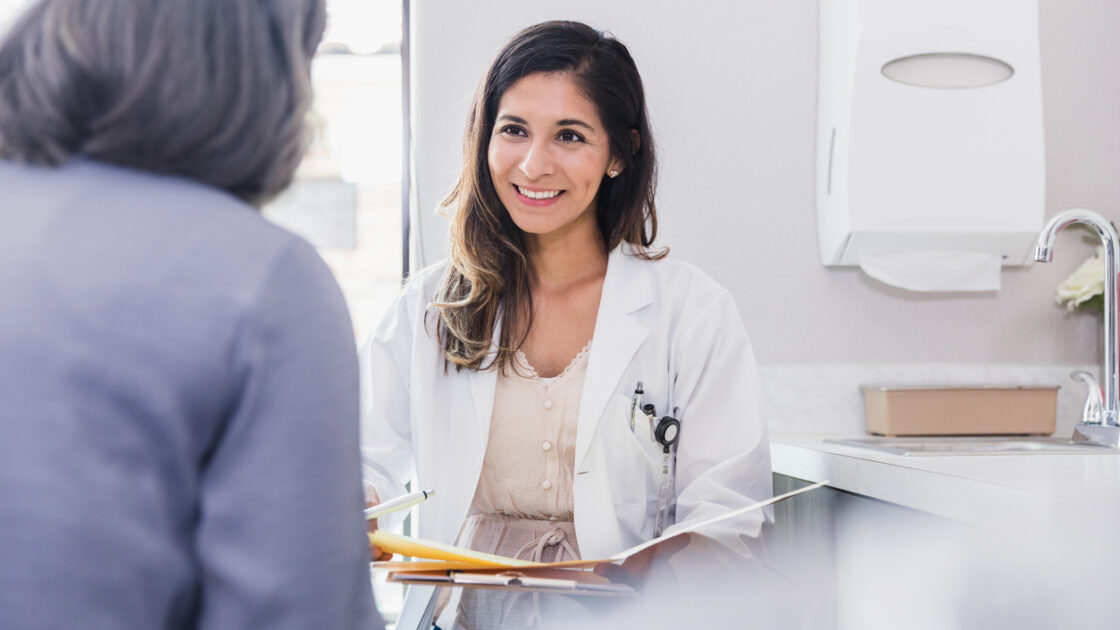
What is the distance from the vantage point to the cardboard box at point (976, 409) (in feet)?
6.59

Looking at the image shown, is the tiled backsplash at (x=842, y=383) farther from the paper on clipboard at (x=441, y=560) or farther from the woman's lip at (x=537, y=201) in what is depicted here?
the paper on clipboard at (x=441, y=560)

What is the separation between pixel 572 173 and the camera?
1504 millimetres

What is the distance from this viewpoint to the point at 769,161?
2.16 m

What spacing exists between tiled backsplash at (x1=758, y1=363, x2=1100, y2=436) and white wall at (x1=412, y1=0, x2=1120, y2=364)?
3 centimetres

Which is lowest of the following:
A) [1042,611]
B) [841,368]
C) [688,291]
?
[1042,611]

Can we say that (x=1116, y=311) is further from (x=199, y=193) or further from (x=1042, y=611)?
(x=199, y=193)

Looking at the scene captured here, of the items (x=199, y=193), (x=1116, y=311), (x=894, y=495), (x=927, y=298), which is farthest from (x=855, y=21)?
(x=199, y=193)

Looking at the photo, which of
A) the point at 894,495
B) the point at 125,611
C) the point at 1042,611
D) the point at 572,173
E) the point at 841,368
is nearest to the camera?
the point at 125,611

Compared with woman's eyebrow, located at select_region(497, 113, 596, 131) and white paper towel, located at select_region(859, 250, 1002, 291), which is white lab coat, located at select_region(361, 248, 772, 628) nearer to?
woman's eyebrow, located at select_region(497, 113, 596, 131)

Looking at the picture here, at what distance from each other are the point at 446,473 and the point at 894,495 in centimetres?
69

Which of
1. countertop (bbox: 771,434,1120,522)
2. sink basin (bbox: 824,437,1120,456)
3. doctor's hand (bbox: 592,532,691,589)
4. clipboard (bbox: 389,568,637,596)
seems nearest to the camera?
clipboard (bbox: 389,568,637,596)

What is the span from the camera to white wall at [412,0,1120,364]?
6.86 ft

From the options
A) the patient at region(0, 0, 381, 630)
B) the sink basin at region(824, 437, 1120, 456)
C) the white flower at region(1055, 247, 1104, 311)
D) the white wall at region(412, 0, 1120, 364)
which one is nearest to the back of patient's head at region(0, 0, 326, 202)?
the patient at region(0, 0, 381, 630)

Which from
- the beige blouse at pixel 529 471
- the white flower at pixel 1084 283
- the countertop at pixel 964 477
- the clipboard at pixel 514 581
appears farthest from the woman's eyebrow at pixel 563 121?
the white flower at pixel 1084 283
